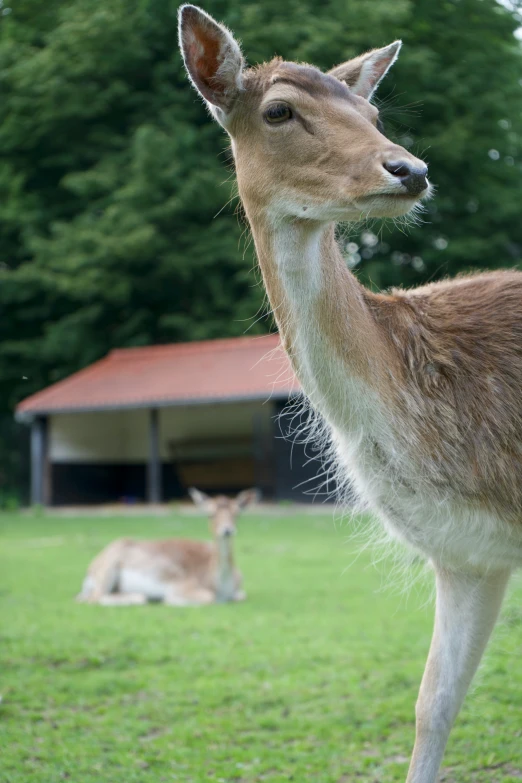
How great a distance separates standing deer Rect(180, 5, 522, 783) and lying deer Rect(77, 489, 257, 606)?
6.52 metres

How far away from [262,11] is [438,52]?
5970mm

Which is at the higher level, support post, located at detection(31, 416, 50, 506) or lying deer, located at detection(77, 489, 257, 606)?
lying deer, located at detection(77, 489, 257, 606)

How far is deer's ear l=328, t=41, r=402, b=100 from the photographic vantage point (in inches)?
161

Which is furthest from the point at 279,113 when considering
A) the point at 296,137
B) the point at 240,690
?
the point at 240,690

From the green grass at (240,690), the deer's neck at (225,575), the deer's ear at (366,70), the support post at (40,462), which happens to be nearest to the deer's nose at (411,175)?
the deer's ear at (366,70)

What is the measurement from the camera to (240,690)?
6.23 metres

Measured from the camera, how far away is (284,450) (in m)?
22.7

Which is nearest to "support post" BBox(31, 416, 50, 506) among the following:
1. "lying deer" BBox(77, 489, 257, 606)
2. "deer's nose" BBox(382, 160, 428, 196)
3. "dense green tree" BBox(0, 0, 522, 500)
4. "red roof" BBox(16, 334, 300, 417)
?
"red roof" BBox(16, 334, 300, 417)

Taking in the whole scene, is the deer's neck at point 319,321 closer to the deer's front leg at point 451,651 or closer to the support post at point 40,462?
the deer's front leg at point 451,651

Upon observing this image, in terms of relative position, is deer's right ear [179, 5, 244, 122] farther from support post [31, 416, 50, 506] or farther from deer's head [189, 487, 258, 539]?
support post [31, 416, 50, 506]

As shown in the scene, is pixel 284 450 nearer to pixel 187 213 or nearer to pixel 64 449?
pixel 64 449

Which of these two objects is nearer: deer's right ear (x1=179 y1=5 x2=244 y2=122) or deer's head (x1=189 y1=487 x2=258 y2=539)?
deer's right ear (x1=179 y1=5 x2=244 y2=122)

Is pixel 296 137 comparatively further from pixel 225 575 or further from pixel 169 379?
pixel 169 379

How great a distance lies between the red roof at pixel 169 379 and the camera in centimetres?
2214
